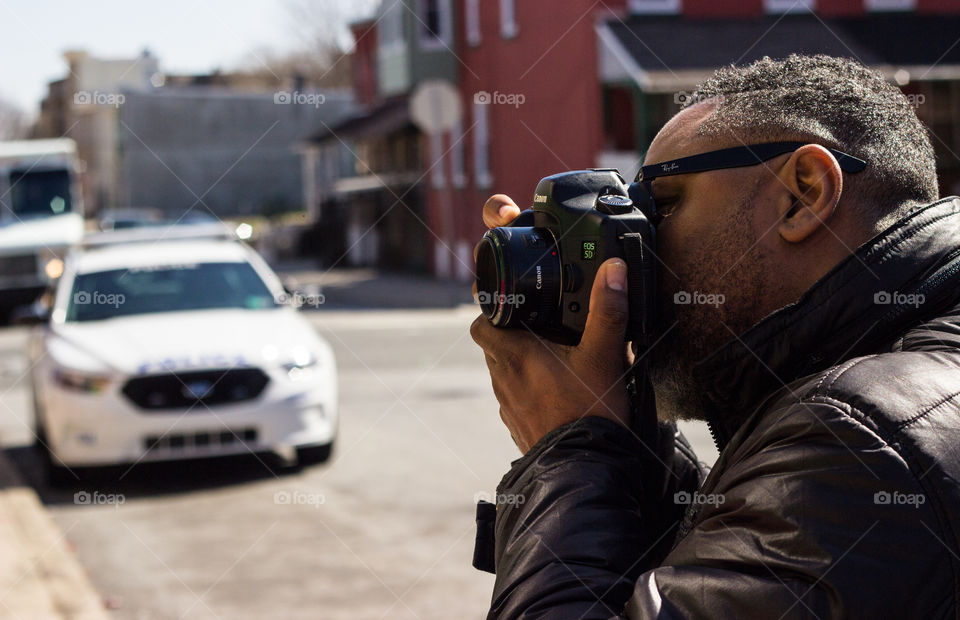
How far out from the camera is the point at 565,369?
154 cm

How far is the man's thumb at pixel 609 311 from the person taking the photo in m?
1.48

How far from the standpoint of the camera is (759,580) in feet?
3.70

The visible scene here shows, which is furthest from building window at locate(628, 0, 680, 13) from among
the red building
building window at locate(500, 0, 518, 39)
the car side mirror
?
the car side mirror

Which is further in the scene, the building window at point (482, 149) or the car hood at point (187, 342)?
the building window at point (482, 149)

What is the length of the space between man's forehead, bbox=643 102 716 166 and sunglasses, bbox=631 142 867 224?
1cm

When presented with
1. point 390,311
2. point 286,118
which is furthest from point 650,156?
point 286,118

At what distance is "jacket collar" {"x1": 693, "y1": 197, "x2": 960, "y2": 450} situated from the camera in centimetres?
130
